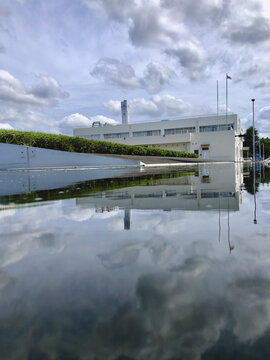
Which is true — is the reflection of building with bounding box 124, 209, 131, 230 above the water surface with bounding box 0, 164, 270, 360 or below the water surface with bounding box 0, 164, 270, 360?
above

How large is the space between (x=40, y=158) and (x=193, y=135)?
43.0 metres

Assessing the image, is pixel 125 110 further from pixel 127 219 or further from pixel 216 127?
pixel 127 219

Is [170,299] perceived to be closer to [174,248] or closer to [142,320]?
[142,320]

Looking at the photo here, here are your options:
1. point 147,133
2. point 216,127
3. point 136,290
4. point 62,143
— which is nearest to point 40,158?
point 62,143

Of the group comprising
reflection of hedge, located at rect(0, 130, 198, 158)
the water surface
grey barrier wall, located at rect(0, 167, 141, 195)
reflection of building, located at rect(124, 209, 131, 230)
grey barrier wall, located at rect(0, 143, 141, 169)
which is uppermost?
reflection of hedge, located at rect(0, 130, 198, 158)

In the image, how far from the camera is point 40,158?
19.5 meters

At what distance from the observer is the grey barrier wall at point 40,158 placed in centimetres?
1816

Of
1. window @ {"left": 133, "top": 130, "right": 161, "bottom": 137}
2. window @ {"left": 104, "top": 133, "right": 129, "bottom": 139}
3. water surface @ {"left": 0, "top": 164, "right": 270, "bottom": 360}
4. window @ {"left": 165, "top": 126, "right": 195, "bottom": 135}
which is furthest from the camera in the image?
window @ {"left": 104, "top": 133, "right": 129, "bottom": 139}

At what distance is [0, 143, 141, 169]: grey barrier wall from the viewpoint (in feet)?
59.6

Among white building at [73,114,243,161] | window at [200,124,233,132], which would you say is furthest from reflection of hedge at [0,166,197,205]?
window at [200,124,233,132]

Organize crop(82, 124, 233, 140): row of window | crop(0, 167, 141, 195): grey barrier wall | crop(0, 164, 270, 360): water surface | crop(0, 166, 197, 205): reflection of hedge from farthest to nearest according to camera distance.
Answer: crop(82, 124, 233, 140): row of window, crop(0, 167, 141, 195): grey barrier wall, crop(0, 166, 197, 205): reflection of hedge, crop(0, 164, 270, 360): water surface

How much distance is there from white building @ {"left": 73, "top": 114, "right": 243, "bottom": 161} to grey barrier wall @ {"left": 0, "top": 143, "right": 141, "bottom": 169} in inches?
1457

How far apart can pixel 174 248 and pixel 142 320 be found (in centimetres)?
116

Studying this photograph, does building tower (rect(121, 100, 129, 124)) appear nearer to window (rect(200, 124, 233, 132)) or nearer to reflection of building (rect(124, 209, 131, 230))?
window (rect(200, 124, 233, 132))
